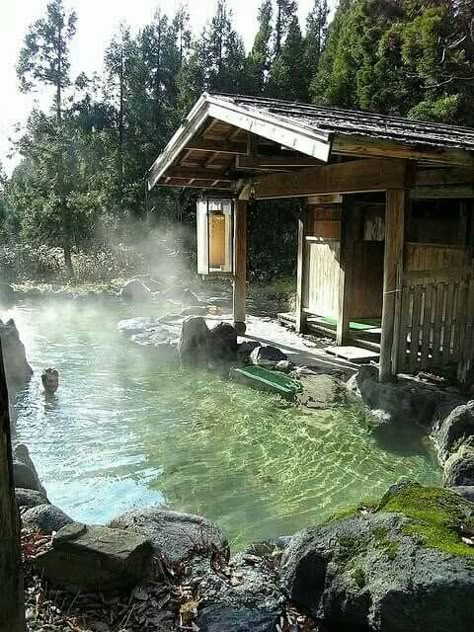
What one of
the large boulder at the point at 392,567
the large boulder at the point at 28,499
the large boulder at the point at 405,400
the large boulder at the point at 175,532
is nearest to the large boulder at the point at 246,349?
the large boulder at the point at 405,400

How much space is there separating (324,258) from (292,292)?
5436 millimetres

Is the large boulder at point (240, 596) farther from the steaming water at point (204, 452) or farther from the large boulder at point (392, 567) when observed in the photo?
the steaming water at point (204, 452)

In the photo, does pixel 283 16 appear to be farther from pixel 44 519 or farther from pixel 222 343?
pixel 44 519

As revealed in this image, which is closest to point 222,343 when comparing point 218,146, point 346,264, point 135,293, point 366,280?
point 346,264

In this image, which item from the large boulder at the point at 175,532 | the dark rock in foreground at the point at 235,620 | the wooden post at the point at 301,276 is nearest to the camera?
the dark rock in foreground at the point at 235,620

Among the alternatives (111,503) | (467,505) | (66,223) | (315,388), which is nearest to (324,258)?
(315,388)

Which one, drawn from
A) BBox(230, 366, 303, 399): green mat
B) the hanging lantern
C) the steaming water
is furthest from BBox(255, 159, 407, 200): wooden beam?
the steaming water

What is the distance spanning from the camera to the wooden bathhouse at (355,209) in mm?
6480

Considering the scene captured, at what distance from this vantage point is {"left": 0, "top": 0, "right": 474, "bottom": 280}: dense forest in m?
16.9

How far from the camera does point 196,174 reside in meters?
10.2

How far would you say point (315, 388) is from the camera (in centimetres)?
767

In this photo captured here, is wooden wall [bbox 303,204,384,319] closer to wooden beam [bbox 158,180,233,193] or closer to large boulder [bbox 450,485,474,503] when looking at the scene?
wooden beam [bbox 158,180,233,193]

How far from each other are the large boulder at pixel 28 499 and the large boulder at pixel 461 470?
3.41m

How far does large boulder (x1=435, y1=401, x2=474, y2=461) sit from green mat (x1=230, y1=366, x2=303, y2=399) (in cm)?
231
